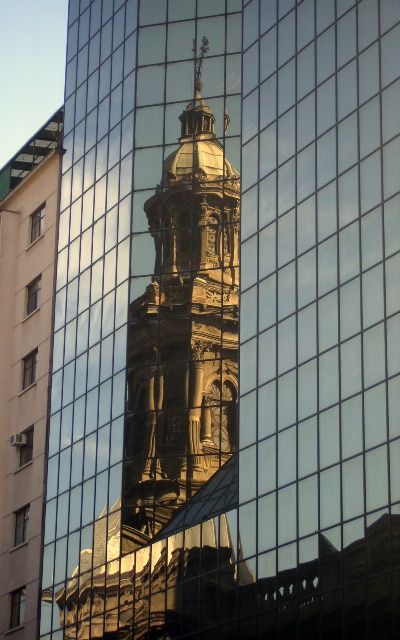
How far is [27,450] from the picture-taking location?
2387 inches

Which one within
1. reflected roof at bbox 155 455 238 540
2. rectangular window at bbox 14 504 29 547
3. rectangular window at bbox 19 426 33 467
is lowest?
reflected roof at bbox 155 455 238 540

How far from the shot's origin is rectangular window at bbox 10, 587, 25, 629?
57.6 meters

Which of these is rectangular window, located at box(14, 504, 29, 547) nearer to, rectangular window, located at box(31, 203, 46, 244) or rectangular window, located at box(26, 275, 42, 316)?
rectangular window, located at box(26, 275, 42, 316)

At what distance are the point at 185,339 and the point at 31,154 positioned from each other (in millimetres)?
15619

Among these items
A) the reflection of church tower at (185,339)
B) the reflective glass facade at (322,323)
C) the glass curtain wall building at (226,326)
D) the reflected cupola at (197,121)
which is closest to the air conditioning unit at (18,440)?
the glass curtain wall building at (226,326)

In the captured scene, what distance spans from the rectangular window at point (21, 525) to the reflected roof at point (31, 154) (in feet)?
47.3

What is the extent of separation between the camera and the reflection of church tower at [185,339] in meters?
52.5

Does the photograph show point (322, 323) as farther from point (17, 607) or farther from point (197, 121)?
point (17, 607)

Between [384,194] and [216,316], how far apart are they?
37.9 ft

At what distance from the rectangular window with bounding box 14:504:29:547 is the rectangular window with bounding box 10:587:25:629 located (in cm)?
207

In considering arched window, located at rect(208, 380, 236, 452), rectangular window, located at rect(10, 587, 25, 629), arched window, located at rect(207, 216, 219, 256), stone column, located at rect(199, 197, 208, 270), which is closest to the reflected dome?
stone column, located at rect(199, 197, 208, 270)

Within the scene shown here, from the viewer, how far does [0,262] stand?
64.9 meters

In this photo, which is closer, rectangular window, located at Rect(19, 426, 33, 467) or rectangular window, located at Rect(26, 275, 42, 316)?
rectangular window, located at Rect(19, 426, 33, 467)

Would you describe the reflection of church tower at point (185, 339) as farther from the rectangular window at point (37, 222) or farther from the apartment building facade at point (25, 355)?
the rectangular window at point (37, 222)
